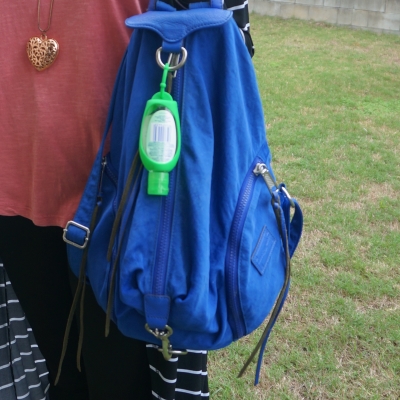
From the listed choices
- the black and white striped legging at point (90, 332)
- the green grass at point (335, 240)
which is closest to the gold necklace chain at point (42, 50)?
the black and white striped legging at point (90, 332)

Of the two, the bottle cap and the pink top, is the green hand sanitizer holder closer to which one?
the bottle cap

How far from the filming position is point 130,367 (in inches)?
48.6

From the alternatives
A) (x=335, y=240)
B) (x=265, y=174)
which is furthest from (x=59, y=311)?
(x=335, y=240)

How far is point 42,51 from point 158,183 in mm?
365

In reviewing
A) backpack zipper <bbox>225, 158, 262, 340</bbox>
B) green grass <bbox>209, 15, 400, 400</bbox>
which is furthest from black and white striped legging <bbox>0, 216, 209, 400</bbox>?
green grass <bbox>209, 15, 400, 400</bbox>

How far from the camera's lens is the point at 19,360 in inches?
61.6

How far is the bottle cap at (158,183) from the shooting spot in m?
0.85

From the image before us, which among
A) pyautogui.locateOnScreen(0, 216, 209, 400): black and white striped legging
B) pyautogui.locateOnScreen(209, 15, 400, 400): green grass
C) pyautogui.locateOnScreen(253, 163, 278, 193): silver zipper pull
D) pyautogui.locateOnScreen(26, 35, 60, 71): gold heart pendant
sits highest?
pyautogui.locateOnScreen(26, 35, 60, 71): gold heart pendant

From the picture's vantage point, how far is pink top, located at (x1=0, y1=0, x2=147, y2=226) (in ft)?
3.18

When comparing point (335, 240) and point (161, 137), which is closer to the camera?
point (161, 137)

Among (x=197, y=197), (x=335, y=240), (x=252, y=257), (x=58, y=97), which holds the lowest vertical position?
(x=335, y=240)

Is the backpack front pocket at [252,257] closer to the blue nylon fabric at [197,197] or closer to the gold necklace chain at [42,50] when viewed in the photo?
the blue nylon fabric at [197,197]

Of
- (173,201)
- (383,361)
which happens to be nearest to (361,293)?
(383,361)

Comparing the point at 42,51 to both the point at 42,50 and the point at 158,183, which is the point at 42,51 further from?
the point at 158,183
